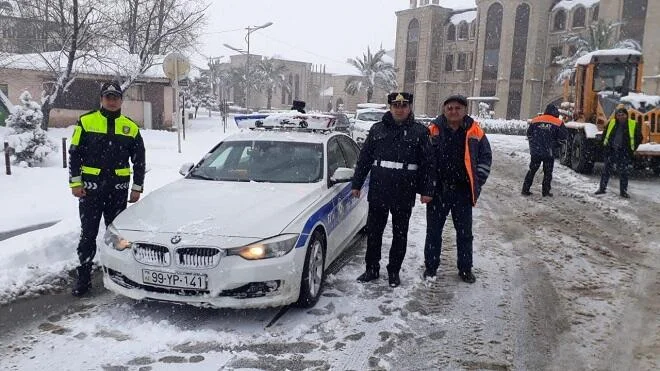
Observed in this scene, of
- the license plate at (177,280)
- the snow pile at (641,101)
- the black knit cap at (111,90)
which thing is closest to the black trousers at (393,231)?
the license plate at (177,280)

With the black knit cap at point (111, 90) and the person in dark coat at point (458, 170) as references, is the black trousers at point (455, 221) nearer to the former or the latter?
the person in dark coat at point (458, 170)

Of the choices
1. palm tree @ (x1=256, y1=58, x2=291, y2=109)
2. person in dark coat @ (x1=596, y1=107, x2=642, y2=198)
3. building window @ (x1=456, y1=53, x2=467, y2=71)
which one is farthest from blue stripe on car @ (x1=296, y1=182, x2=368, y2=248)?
palm tree @ (x1=256, y1=58, x2=291, y2=109)

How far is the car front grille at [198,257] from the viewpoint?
3.69 m

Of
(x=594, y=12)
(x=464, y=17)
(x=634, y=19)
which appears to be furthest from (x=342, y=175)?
(x=464, y=17)

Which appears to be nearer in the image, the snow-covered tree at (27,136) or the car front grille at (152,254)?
the car front grille at (152,254)

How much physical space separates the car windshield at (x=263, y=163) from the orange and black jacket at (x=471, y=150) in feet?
3.74

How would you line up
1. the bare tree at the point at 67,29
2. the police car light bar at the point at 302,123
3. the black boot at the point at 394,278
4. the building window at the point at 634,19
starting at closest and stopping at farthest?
1. the black boot at the point at 394,278
2. the police car light bar at the point at 302,123
3. the bare tree at the point at 67,29
4. the building window at the point at 634,19

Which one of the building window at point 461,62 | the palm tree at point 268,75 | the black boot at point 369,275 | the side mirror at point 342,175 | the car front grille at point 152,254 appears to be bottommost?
the black boot at point 369,275

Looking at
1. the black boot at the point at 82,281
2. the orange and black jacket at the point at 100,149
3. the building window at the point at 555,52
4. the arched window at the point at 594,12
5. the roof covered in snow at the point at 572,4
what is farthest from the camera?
the building window at the point at 555,52

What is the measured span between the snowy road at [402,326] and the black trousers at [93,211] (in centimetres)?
38

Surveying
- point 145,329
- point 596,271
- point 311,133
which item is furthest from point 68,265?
point 596,271

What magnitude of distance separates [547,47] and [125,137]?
48.9m

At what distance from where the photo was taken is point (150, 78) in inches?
933

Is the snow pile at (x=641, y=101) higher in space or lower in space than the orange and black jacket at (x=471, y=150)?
higher
